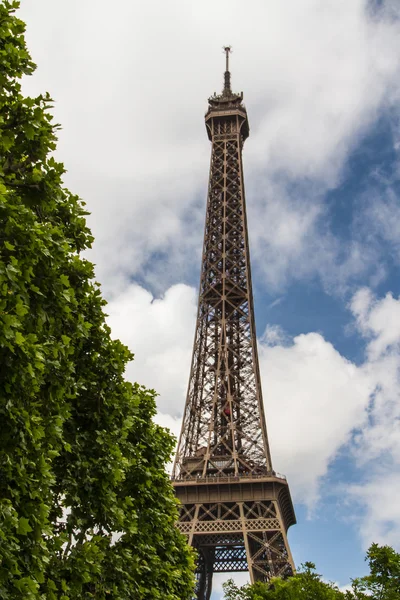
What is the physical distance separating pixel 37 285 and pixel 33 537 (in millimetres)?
4326

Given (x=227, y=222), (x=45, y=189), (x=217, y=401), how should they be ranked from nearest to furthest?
(x=45, y=189)
(x=217, y=401)
(x=227, y=222)

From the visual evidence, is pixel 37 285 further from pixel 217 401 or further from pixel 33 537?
pixel 217 401

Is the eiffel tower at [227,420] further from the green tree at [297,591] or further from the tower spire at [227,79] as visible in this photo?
the green tree at [297,591]

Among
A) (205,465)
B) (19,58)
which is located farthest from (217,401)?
(19,58)

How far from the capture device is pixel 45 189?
44.2 ft

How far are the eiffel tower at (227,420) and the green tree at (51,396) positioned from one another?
124 feet

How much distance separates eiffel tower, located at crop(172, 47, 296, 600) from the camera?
182ft

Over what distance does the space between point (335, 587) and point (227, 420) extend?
87.4 feet

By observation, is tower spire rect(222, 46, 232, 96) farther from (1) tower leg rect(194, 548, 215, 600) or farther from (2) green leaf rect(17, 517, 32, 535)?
(2) green leaf rect(17, 517, 32, 535)


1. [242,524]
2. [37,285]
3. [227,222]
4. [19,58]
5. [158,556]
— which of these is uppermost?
[227,222]

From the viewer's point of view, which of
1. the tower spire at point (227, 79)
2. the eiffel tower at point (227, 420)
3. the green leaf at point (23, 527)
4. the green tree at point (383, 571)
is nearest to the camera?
the green leaf at point (23, 527)

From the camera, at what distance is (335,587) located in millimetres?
40062

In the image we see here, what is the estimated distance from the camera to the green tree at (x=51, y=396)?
1084 centimetres

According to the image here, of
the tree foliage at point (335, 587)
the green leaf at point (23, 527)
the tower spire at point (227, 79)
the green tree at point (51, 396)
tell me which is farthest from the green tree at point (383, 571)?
the tower spire at point (227, 79)
